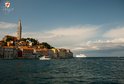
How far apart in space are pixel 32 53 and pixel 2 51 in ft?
91.1

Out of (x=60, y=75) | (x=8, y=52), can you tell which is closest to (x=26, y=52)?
(x=8, y=52)

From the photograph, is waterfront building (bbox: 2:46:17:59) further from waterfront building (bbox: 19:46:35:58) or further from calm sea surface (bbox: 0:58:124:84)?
calm sea surface (bbox: 0:58:124:84)

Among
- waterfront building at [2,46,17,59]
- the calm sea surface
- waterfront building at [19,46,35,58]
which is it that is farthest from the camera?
waterfront building at [19,46,35,58]

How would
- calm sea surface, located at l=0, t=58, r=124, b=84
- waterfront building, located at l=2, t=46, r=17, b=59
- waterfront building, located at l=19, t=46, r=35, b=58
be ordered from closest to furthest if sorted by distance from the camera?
calm sea surface, located at l=0, t=58, r=124, b=84
waterfront building, located at l=2, t=46, r=17, b=59
waterfront building, located at l=19, t=46, r=35, b=58

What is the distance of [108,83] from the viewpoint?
29.1 metres

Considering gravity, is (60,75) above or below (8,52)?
below

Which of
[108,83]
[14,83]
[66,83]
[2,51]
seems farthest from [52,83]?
[2,51]

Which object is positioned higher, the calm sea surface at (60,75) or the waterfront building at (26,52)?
the waterfront building at (26,52)

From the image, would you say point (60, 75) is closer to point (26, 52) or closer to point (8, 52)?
point (8, 52)

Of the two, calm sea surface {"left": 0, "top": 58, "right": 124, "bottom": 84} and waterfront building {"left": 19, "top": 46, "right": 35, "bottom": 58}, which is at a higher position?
waterfront building {"left": 19, "top": 46, "right": 35, "bottom": 58}

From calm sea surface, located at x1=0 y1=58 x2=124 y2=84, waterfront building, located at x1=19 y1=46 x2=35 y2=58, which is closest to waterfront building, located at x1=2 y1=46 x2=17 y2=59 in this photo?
waterfront building, located at x1=19 y1=46 x2=35 y2=58

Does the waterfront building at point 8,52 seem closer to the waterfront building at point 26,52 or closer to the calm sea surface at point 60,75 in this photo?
the waterfront building at point 26,52

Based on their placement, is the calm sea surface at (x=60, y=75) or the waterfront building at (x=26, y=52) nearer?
the calm sea surface at (x=60, y=75)

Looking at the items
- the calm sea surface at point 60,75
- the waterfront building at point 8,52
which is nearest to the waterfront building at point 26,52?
the waterfront building at point 8,52
